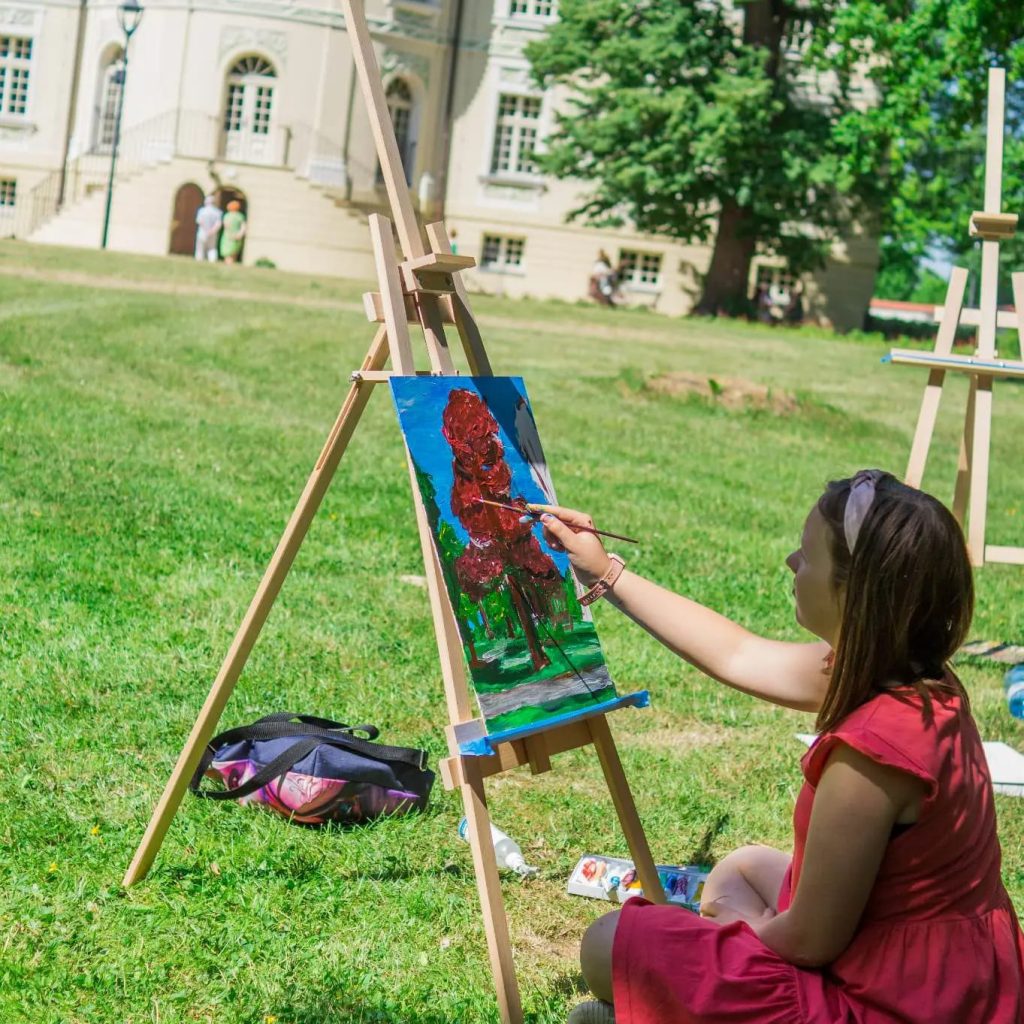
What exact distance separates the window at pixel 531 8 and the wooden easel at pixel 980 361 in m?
29.2

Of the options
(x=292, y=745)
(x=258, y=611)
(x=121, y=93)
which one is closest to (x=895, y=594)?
(x=258, y=611)

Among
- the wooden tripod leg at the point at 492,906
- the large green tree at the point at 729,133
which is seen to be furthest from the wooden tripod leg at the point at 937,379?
the large green tree at the point at 729,133

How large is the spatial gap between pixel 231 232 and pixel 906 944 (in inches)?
1134

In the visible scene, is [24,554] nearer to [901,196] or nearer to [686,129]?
[686,129]

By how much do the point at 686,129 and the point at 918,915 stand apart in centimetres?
2629

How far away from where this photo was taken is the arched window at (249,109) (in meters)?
32.2

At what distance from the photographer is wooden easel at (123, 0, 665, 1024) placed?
3123 mm

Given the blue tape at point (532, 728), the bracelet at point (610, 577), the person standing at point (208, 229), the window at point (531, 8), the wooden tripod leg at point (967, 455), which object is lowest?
the blue tape at point (532, 728)

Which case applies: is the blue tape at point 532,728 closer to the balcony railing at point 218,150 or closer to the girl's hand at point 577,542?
the girl's hand at point 577,542

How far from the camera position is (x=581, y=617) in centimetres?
361

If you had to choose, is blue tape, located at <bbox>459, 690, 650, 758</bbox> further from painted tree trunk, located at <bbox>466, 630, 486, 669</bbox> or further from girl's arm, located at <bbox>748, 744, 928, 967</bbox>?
girl's arm, located at <bbox>748, 744, 928, 967</bbox>

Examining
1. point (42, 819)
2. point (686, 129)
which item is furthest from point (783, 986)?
point (686, 129)

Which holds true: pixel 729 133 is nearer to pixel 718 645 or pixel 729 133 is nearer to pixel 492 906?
pixel 718 645

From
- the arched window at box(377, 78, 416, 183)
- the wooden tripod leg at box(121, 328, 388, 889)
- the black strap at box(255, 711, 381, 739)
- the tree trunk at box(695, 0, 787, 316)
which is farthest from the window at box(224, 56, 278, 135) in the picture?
the wooden tripod leg at box(121, 328, 388, 889)
